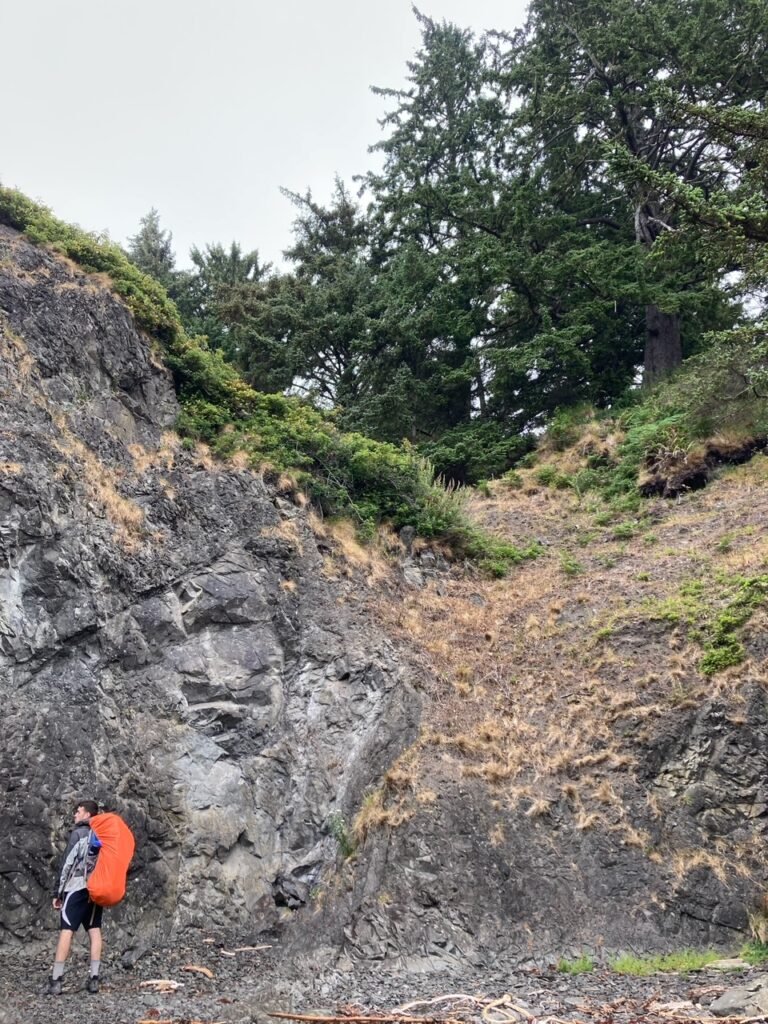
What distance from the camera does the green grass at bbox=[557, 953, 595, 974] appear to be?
657 cm

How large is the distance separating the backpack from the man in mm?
68

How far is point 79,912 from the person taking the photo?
6.10 metres

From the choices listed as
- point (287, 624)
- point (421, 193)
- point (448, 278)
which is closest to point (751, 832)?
point (287, 624)

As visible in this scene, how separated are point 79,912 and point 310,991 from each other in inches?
86.0

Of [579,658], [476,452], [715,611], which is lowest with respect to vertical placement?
[579,658]

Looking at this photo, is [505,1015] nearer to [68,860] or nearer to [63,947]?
[63,947]

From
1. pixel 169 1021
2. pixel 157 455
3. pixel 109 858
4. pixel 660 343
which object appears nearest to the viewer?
pixel 169 1021

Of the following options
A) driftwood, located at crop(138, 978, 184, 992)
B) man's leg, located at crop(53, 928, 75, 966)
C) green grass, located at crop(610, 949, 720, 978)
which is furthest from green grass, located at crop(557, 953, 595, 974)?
man's leg, located at crop(53, 928, 75, 966)

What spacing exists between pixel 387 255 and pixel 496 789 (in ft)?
58.6

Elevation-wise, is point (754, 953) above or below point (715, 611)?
below

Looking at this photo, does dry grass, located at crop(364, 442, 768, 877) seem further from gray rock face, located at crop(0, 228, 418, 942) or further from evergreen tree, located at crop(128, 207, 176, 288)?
evergreen tree, located at crop(128, 207, 176, 288)

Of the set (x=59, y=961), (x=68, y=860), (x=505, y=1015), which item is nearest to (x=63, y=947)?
(x=59, y=961)

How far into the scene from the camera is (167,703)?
27.3 feet

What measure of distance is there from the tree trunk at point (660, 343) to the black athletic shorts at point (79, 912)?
16.4 meters
